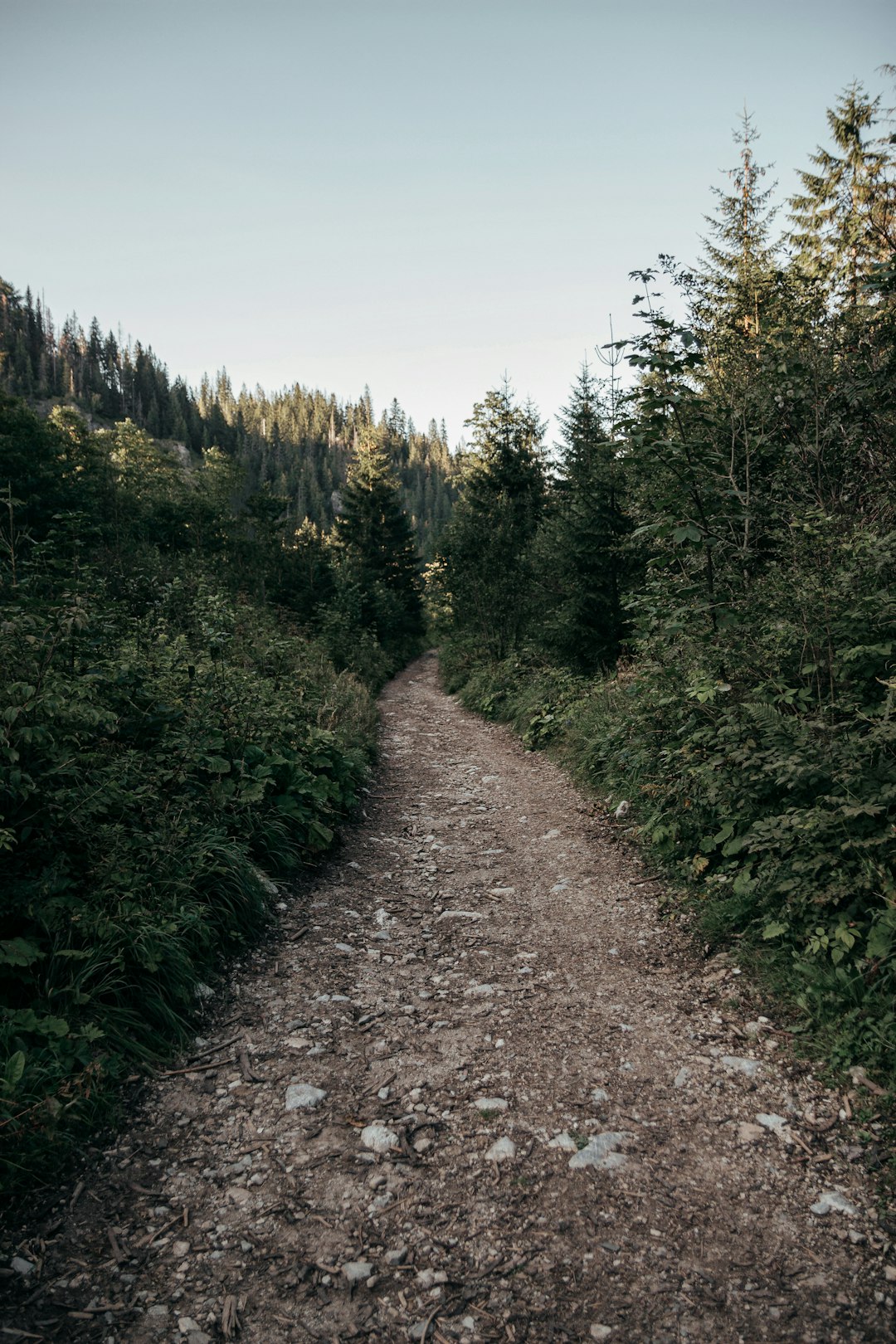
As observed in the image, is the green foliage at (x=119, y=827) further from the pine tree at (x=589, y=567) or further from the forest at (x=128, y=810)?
the pine tree at (x=589, y=567)

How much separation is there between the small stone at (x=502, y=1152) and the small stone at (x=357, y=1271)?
0.66 m

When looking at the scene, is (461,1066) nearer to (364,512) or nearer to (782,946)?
(782,946)

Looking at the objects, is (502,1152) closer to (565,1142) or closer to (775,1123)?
(565,1142)

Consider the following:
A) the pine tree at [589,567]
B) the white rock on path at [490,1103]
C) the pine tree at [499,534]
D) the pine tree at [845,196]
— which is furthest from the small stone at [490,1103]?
the pine tree at [845,196]

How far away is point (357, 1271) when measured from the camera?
7.31 ft

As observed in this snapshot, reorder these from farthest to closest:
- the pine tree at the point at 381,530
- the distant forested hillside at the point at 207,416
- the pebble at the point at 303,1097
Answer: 1. the distant forested hillside at the point at 207,416
2. the pine tree at the point at 381,530
3. the pebble at the point at 303,1097

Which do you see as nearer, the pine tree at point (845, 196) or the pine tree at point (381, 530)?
the pine tree at point (845, 196)

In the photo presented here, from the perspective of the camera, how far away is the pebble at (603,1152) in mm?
2646

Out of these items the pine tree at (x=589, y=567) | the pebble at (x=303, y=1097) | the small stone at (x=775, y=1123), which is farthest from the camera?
the pine tree at (x=589, y=567)

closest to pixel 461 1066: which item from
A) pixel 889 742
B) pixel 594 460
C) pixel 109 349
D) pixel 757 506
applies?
pixel 889 742

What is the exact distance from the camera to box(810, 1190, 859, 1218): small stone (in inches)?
92.1

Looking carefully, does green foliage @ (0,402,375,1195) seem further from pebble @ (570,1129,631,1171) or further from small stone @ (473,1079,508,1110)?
pebble @ (570,1129,631,1171)

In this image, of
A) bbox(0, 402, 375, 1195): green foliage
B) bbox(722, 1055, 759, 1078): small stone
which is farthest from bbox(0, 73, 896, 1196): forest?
bbox(722, 1055, 759, 1078): small stone

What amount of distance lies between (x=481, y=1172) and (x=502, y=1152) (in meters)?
0.13
